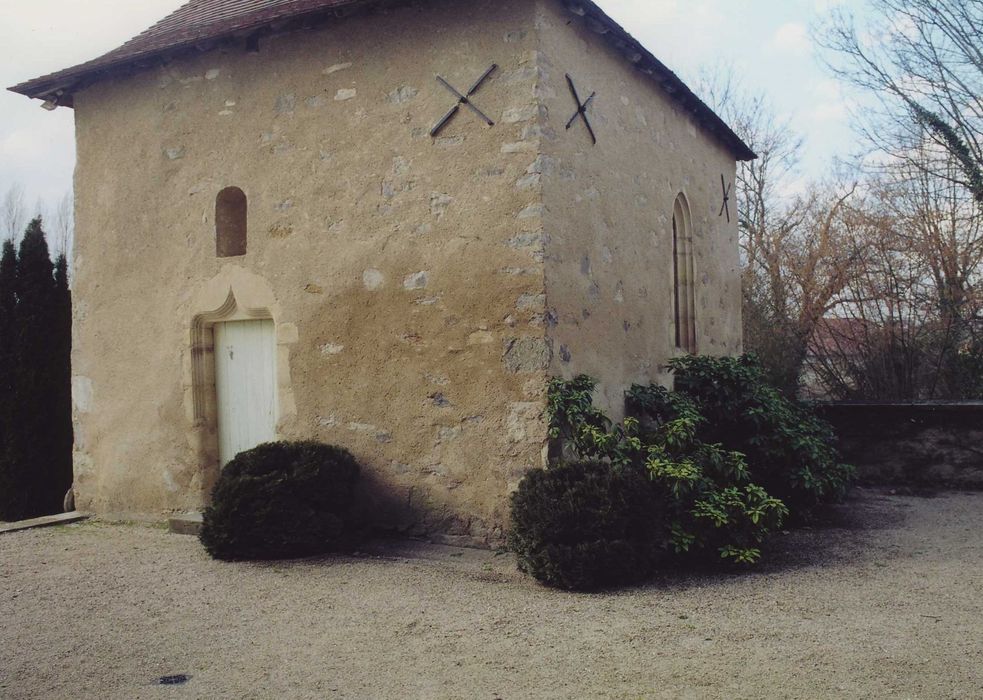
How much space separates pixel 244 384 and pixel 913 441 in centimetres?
713

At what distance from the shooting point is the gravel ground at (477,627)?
153 inches

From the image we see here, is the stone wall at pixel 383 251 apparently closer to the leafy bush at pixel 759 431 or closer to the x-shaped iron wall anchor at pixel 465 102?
the x-shaped iron wall anchor at pixel 465 102

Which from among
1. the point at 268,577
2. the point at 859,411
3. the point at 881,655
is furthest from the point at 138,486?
the point at 859,411

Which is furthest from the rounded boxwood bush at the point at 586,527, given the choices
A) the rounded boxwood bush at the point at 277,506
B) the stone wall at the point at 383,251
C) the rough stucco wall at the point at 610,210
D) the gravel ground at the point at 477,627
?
the rounded boxwood bush at the point at 277,506

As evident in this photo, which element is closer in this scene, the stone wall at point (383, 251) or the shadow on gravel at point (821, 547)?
the shadow on gravel at point (821, 547)

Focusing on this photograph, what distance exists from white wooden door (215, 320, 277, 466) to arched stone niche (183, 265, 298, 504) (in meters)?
0.07

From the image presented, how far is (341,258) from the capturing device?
22.9 ft

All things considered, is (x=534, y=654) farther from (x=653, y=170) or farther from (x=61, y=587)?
(x=653, y=170)

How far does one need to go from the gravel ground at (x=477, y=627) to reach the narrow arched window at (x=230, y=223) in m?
2.69

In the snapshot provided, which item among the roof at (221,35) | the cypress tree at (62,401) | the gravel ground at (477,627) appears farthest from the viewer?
the cypress tree at (62,401)

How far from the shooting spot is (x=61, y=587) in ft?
19.0

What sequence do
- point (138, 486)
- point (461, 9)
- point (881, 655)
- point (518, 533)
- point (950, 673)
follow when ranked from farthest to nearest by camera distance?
point (138, 486), point (461, 9), point (518, 533), point (881, 655), point (950, 673)

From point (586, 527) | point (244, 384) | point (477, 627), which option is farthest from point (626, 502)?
point (244, 384)

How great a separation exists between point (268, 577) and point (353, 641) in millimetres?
1542
